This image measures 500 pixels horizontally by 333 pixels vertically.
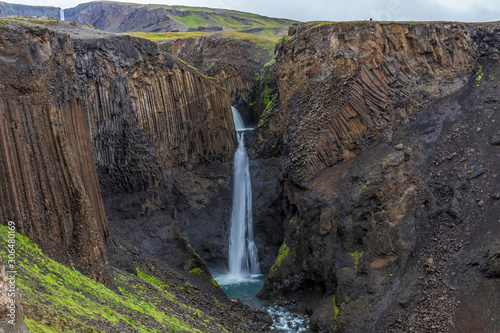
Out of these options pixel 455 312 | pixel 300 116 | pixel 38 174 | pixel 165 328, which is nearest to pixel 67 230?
pixel 38 174

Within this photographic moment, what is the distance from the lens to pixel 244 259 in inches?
1277

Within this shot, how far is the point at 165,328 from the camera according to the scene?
14664 millimetres

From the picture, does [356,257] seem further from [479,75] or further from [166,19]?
[166,19]

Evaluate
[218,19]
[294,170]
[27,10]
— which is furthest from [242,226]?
[27,10]

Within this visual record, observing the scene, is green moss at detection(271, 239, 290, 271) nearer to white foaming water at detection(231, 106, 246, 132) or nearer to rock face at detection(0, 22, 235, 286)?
rock face at detection(0, 22, 235, 286)

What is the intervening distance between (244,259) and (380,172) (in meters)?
13.5

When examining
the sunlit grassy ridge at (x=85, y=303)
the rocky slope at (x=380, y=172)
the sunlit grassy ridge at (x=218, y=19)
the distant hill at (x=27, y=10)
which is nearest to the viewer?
the sunlit grassy ridge at (x=85, y=303)

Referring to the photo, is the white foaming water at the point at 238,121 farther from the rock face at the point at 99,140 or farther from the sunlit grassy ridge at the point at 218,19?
the sunlit grassy ridge at the point at 218,19

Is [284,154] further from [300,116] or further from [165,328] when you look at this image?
[165,328]

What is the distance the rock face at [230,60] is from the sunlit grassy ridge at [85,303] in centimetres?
3107

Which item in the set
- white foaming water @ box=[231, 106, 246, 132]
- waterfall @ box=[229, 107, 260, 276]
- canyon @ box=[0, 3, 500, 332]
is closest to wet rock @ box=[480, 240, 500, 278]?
canyon @ box=[0, 3, 500, 332]

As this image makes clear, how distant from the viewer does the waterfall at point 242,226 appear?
1270 inches

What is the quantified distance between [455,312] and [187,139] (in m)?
23.2

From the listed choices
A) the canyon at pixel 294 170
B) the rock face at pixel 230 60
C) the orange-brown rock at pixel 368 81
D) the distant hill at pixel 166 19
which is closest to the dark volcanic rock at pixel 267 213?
the canyon at pixel 294 170
